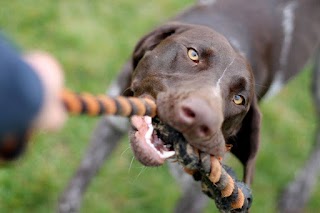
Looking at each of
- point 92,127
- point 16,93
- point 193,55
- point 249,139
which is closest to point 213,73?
point 193,55

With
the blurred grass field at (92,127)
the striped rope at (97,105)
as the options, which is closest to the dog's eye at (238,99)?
the striped rope at (97,105)

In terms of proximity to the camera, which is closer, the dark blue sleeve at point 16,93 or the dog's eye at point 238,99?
the dark blue sleeve at point 16,93

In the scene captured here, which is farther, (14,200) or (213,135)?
(14,200)

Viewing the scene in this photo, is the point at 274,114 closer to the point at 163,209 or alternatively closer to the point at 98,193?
the point at 163,209

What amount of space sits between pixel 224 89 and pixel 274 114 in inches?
125

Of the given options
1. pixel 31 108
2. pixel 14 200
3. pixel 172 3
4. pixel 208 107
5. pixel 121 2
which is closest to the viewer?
pixel 31 108

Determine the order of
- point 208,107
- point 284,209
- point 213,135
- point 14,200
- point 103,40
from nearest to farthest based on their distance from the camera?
1. point 208,107
2. point 213,135
3. point 14,200
4. point 284,209
5. point 103,40

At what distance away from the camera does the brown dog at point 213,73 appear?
267cm

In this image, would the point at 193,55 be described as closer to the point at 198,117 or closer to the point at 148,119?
the point at 148,119

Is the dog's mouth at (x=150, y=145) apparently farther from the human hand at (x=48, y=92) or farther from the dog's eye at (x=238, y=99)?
the human hand at (x=48, y=92)

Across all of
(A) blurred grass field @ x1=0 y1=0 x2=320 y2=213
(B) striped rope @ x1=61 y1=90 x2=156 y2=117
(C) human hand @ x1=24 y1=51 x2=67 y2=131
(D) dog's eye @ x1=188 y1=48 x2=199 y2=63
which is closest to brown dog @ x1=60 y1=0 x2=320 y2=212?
(D) dog's eye @ x1=188 y1=48 x2=199 y2=63

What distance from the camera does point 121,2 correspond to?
6.50 m

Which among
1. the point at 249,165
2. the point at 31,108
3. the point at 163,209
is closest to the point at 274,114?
the point at 163,209

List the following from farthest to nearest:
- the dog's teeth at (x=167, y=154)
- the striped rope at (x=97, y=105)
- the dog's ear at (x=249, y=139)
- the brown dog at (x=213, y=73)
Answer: the dog's ear at (x=249, y=139), the dog's teeth at (x=167, y=154), the brown dog at (x=213, y=73), the striped rope at (x=97, y=105)
